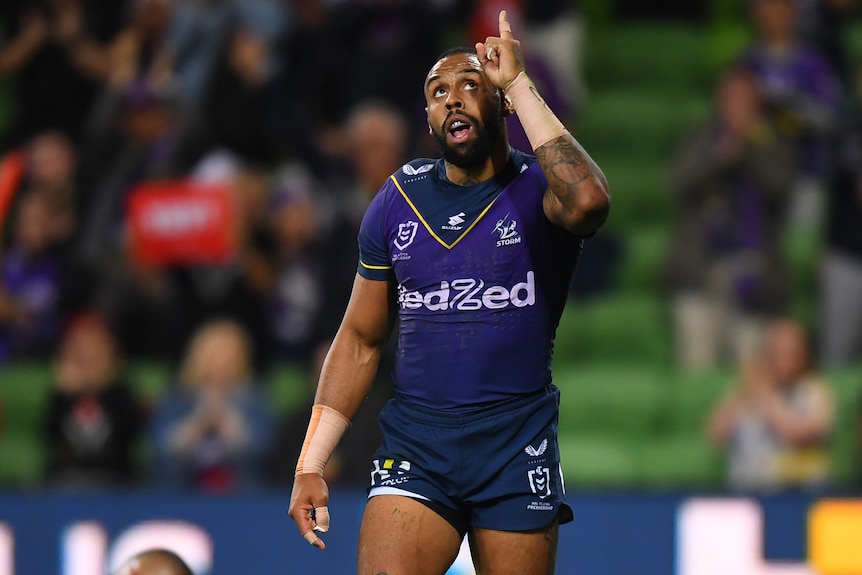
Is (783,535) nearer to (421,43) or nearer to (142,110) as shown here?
(421,43)

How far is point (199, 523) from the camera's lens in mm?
8086

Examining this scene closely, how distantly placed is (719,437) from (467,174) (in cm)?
451

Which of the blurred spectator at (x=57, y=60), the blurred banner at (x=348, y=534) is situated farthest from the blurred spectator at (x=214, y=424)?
the blurred spectator at (x=57, y=60)

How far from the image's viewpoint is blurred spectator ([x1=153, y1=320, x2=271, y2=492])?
29.3 feet

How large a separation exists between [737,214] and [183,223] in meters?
3.47

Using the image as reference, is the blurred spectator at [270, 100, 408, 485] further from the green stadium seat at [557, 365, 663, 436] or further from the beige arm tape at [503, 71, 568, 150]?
the beige arm tape at [503, 71, 568, 150]

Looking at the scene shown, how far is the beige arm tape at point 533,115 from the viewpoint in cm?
452

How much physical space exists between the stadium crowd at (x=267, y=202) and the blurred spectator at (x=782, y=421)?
0.10 feet

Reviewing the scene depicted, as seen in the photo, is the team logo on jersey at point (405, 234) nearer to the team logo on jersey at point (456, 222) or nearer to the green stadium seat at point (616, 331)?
the team logo on jersey at point (456, 222)

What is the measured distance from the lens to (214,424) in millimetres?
8992

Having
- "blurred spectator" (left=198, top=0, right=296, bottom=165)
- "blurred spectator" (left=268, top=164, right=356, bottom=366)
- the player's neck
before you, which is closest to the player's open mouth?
the player's neck

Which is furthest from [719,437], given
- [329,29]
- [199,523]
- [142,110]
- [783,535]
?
Answer: [142,110]

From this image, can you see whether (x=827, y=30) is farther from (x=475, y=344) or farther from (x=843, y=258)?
(x=475, y=344)

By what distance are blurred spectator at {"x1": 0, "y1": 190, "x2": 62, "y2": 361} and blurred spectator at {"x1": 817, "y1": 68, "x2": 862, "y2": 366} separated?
16.8ft
